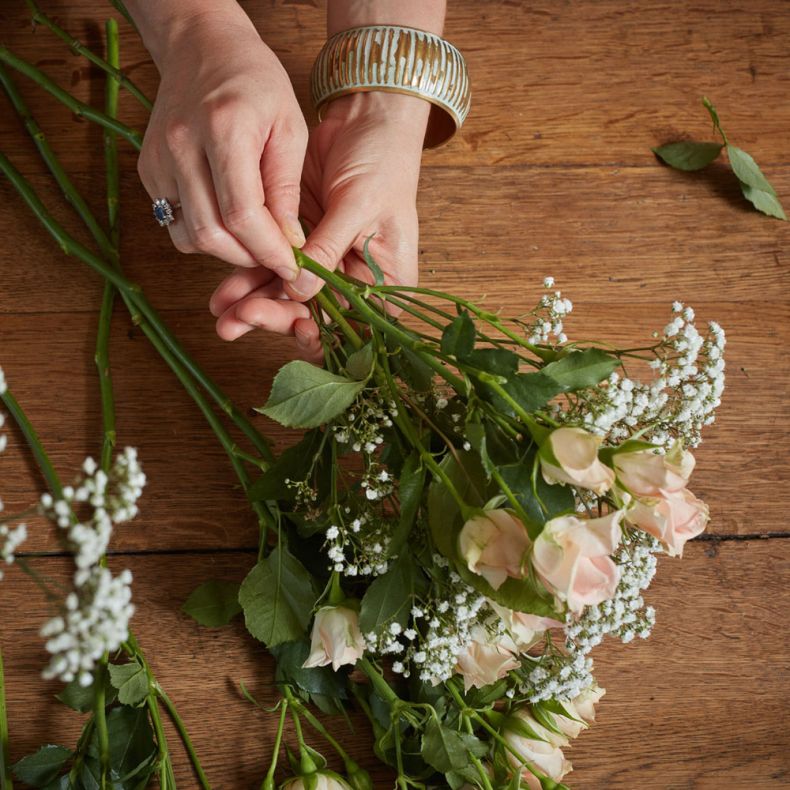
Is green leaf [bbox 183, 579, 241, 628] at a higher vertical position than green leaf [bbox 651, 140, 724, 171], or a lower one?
lower

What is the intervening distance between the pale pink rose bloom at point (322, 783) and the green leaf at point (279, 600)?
0.36ft

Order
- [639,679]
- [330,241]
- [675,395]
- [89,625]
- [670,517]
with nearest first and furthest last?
1. [89,625]
2. [670,517]
3. [675,395]
4. [330,241]
5. [639,679]

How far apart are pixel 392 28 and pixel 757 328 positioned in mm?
482

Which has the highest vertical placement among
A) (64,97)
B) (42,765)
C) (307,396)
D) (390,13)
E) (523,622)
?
(390,13)

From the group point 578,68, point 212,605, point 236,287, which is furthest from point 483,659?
point 578,68

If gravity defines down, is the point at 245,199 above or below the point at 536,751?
above

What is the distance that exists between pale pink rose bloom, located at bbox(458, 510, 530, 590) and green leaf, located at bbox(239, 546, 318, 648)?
0.77ft

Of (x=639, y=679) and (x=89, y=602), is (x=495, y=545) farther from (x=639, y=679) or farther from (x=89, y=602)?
(x=639, y=679)

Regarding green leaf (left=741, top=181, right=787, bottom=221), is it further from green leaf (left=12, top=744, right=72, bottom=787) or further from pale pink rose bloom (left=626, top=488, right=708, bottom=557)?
green leaf (left=12, top=744, right=72, bottom=787)

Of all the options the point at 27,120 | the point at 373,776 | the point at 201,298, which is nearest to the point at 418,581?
the point at 373,776

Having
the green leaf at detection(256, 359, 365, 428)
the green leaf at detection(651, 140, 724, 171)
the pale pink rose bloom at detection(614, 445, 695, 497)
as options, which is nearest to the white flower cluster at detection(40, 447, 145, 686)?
the green leaf at detection(256, 359, 365, 428)

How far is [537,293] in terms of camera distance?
33.8 inches

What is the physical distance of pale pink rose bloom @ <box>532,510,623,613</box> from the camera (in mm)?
430

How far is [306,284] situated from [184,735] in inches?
16.0
